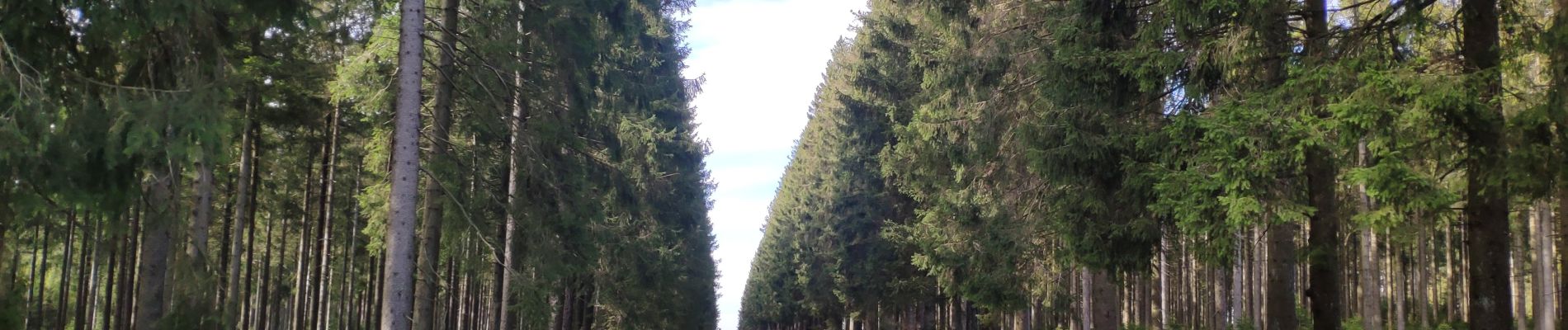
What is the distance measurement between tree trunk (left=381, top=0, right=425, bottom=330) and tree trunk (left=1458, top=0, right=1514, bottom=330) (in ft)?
32.1

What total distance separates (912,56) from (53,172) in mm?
16399

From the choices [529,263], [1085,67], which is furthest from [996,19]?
Result: [529,263]

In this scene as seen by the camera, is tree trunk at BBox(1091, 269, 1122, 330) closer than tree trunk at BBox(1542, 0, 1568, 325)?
No

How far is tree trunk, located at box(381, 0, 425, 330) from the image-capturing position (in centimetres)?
1002

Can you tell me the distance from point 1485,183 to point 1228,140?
2.14 meters

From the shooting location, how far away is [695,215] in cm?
3550

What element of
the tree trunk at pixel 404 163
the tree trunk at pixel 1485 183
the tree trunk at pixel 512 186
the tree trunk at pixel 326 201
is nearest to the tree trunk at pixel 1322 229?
the tree trunk at pixel 1485 183

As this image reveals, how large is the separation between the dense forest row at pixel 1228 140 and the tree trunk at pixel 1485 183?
0.02m

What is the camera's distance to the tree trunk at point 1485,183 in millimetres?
8672

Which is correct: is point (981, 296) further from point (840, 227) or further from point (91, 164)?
point (840, 227)

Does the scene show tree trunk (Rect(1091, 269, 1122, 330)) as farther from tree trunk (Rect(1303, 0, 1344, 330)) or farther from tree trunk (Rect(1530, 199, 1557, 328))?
tree trunk (Rect(1530, 199, 1557, 328))

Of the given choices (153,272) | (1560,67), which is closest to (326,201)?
(153,272)

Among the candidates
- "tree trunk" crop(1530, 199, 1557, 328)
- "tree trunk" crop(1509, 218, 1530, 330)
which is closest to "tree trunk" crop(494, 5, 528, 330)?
"tree trunk" crop(1530, 199, 1557, 328)

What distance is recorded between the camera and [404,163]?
1005 cm
